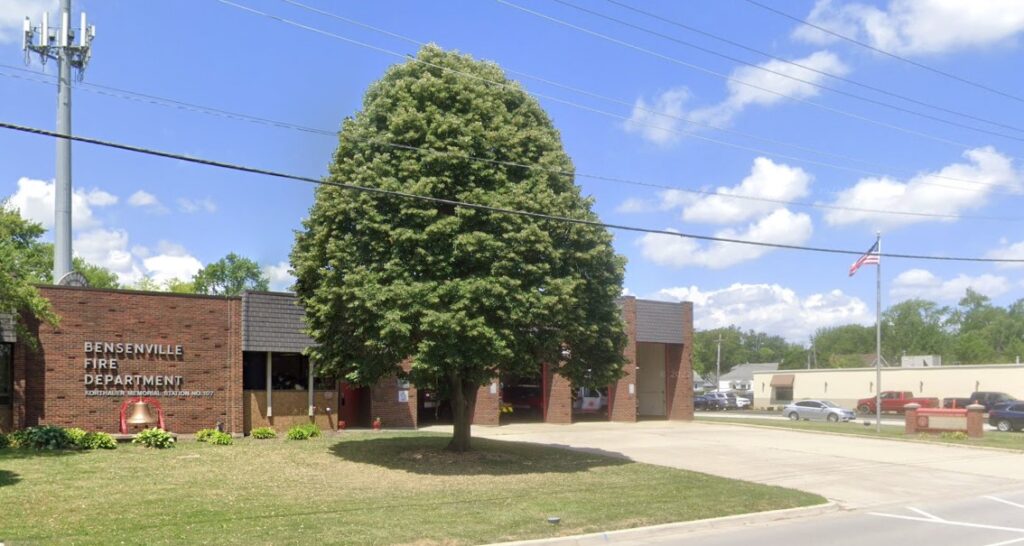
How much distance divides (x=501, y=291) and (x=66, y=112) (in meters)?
32.0

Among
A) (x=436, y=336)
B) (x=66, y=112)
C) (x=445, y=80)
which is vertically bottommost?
(x=436, y=336)

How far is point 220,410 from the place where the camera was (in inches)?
1048

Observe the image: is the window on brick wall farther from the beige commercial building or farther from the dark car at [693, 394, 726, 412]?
the beige commercial building

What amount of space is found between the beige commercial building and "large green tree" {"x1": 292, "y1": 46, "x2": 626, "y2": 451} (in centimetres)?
4675

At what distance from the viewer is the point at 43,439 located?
21.1 metres

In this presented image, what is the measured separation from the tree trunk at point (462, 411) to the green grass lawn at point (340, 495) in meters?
0.58

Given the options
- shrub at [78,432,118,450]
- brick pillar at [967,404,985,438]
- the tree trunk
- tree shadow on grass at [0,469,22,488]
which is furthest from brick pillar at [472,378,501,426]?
tree shadow on grass at [0,469,22,488]

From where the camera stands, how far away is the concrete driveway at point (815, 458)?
19500 millimetres

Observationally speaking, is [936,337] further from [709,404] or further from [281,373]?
[281,373]

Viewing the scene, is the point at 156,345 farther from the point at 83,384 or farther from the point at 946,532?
the point at 946,532

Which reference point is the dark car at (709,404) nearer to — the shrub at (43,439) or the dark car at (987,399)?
the dark car at (987,399)

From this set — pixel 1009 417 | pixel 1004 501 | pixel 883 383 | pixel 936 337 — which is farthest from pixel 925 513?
pixel 936 337

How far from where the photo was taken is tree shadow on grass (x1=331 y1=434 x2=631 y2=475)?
65.6 ft

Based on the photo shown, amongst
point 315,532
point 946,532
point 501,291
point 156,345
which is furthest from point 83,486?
point 946,532
